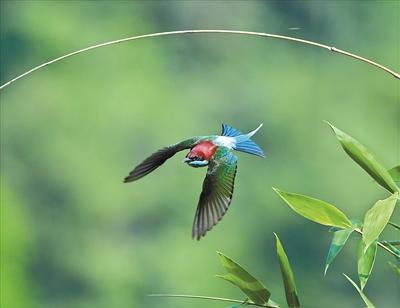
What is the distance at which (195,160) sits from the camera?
2.34 ft

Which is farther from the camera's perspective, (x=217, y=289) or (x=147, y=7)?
(x=147, y=7)

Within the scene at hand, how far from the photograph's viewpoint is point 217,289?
9664mm

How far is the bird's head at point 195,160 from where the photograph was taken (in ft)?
2.32

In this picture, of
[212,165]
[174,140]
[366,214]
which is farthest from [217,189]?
[174,140]

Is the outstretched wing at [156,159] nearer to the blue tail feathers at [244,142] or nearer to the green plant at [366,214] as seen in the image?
the blue tail feathers at [244,142]

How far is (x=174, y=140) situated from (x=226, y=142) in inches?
380

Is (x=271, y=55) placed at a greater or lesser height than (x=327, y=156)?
greater

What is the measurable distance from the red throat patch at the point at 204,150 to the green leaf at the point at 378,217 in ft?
0.58

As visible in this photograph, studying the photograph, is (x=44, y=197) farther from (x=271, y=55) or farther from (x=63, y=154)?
(x=271, y=55)

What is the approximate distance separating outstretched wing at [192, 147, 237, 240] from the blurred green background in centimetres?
851

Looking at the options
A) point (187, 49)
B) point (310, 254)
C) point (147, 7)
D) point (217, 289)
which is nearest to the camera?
point (217, 289)

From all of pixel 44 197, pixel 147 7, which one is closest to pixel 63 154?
pixel 44 197

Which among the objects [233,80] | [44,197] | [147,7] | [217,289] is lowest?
[217,289]

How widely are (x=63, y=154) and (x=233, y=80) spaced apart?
5.96ft
